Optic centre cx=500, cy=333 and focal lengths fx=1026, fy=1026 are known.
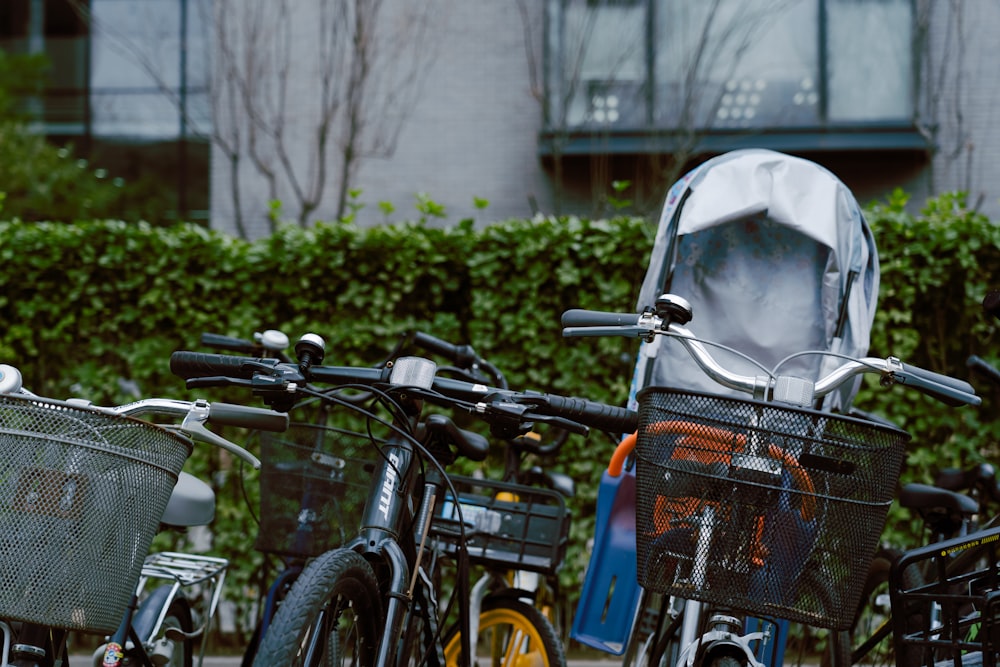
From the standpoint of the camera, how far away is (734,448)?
2248 millimetres

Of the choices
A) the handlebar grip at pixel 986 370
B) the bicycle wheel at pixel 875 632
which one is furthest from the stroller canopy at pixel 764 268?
the bicycle wheel at pixel 875 632

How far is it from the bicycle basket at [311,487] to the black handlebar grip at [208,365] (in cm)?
66

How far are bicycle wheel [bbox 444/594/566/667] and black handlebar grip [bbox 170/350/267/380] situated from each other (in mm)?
1246

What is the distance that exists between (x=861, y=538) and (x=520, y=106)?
320 inches

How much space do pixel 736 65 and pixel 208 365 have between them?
7.41 m

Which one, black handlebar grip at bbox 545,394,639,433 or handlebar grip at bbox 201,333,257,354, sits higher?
handlebar grip at bbox 201,333,257,354

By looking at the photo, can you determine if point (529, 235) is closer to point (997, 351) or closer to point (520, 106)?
point (997, 351)

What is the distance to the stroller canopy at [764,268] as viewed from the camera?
3.64 meters

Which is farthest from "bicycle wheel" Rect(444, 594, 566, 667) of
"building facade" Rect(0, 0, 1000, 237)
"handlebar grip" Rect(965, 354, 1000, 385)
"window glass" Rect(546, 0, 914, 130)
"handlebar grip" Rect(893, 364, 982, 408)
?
"window glass" Rect(546, 0, 914, 130)

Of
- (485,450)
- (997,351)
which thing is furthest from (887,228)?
(485,450)

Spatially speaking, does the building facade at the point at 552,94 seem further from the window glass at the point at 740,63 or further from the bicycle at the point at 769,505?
the bicycle at the point at 769,505

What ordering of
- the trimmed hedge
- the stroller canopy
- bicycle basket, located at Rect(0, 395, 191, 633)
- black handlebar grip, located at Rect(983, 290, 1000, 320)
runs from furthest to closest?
1. the trimmed hedge
2. the stroller canopy
3. black handlebar grip, located at Rect(983, 290, 1000, 320)
4. bicycle basket, located at Rect(0, 395, 191, 633)

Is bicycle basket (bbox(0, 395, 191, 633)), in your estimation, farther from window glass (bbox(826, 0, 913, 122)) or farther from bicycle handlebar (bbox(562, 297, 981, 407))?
window glass (bbox(826, 0, 913, 122))

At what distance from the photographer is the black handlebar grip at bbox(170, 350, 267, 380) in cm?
261
